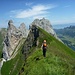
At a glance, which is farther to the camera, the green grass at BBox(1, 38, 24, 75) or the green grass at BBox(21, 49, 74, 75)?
the green grass at BBox(1, 38, 24, 75)

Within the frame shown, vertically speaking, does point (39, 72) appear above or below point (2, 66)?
above

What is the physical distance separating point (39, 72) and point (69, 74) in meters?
4.65

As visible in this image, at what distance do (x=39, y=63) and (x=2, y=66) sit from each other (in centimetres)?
15651

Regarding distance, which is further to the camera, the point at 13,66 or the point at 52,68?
the point at 13,66

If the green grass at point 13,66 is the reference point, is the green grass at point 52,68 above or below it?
above

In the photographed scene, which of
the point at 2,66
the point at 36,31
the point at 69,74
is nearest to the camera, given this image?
the point at 69,74

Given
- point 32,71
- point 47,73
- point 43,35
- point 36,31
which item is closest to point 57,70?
point 47,73

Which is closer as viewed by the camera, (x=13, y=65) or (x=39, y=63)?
(x=39, y=63)

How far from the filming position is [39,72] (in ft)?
97.7

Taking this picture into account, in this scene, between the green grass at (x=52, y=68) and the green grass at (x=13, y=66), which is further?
the green grass at (x=13, y=66)

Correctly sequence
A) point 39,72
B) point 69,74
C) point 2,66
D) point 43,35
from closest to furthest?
point 69,74 → point 39,72 → point 43,35 → point 2,66

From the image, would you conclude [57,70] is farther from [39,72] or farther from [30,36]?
[30,36]

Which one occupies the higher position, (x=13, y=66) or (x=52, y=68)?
(x=52, y=68)

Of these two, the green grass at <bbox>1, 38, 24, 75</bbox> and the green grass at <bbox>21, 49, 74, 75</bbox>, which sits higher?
the green grass at <bbox>21, 49, 74, 75</bbox>
